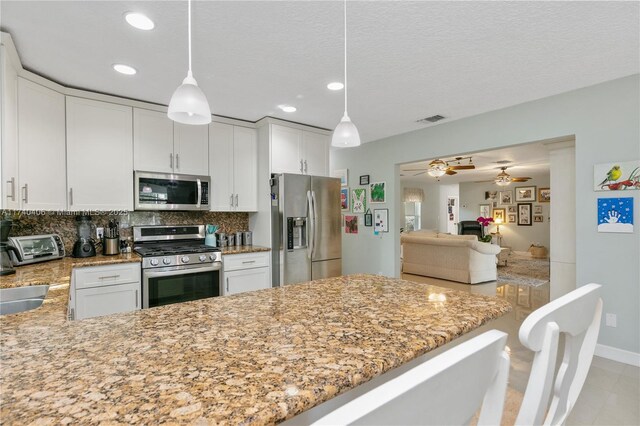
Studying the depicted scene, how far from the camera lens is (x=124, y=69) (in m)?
2.44

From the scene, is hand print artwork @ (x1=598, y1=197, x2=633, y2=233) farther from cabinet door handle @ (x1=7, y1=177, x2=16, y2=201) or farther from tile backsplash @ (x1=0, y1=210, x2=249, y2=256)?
cabinet door handle @ (x1=7, y1=177, x2=16, y2=201)

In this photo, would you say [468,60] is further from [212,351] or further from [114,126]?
[114,126]

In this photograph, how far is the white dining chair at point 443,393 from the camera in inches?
13.4

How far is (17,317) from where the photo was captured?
1198 millimetres

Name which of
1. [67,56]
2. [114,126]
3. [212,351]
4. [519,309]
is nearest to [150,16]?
[67,56]

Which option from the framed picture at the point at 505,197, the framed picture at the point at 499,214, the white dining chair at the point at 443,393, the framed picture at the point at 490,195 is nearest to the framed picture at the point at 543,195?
the framed picture at the point at 505,197

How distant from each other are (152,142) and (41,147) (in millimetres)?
882

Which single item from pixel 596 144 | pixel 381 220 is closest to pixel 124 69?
pixel 381 220

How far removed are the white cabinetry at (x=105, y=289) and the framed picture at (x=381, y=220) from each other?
10.4ft

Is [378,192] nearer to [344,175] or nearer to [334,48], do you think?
[344,175]

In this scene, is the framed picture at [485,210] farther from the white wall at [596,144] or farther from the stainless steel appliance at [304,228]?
the stainless steel appliance at [304,228]

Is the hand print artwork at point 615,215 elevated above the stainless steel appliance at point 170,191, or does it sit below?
below

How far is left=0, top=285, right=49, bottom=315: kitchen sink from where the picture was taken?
1.70 m

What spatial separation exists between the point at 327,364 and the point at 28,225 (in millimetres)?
3309
